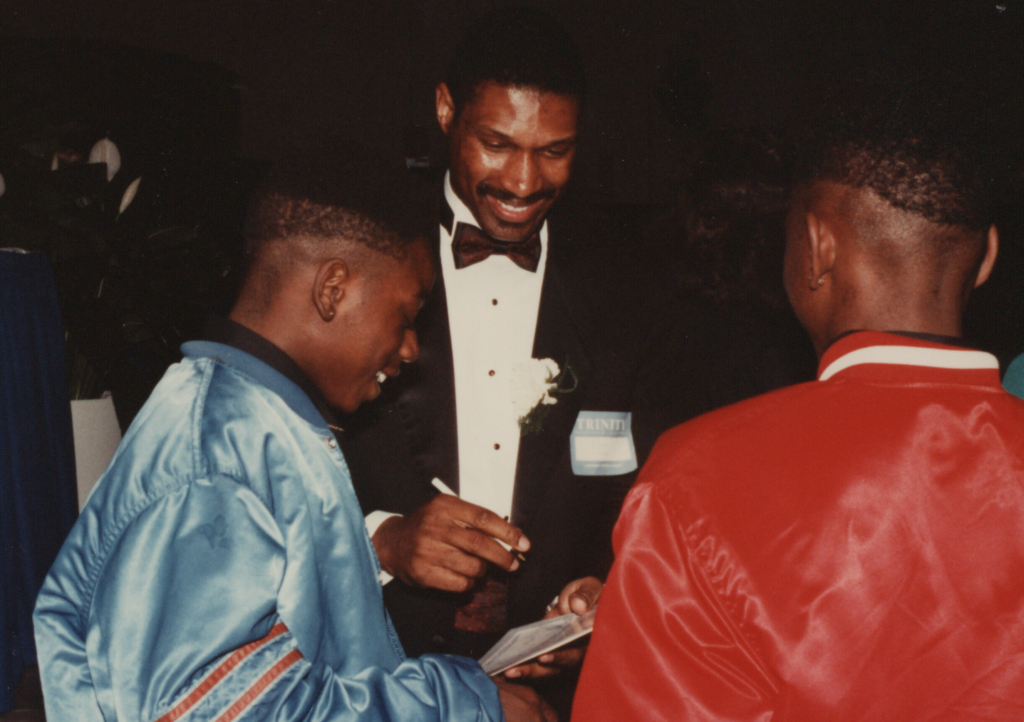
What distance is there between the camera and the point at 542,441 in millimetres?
1792

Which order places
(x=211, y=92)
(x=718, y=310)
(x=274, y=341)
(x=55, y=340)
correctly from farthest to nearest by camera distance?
1. (x=211, y=92)
2. (x=55, y=340)
3. (x=718, y=310)
4. (x=274, y=341)

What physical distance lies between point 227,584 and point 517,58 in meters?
1.36

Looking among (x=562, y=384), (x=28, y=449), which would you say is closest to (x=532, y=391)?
(x=562, y=384)

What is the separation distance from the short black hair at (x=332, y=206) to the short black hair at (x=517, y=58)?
2.01ft

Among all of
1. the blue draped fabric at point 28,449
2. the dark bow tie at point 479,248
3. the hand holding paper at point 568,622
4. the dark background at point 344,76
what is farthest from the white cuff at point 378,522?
the dark background at point 344,76

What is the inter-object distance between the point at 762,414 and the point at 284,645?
67 centimetres

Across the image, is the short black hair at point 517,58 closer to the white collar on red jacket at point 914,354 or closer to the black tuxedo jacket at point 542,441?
the black tuxedo jacket at point 542,441

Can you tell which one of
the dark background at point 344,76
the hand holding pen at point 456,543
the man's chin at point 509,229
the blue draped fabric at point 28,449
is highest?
the dark background at point 344,76

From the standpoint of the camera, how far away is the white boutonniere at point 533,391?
5.70 ft

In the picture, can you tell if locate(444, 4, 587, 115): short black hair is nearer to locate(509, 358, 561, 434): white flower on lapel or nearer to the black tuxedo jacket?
the black tuxedo jacket

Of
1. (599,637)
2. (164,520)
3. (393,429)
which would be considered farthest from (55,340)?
(599,637)

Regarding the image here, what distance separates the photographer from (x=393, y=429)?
177 cm

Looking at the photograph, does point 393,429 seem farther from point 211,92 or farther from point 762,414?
point 211,92

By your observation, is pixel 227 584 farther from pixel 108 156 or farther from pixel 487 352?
pixel 108 156
